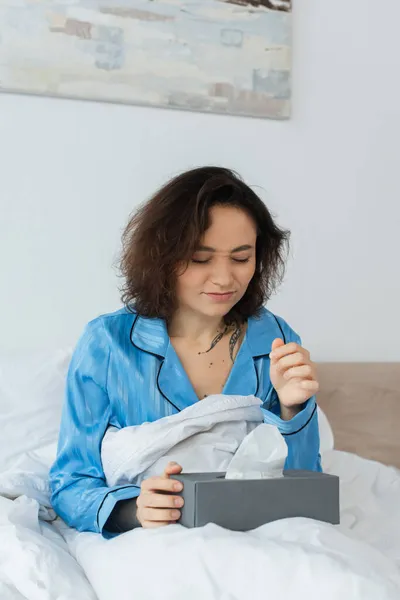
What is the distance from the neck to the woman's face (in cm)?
8

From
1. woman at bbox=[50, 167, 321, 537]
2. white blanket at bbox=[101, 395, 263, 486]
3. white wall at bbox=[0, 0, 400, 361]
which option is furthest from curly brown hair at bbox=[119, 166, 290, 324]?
white wall at bbox=[0, 0, 400, 361]

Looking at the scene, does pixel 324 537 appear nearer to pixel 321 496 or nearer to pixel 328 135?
pixel 321 496

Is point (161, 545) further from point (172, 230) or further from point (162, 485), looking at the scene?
point (172, 230)

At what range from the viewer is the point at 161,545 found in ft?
3.16

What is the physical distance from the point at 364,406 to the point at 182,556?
133 centimetres

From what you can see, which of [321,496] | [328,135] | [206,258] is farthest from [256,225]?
[328,135]

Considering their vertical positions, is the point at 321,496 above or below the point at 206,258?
below

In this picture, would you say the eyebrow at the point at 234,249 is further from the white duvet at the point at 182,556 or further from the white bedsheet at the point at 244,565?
the white bedsheet at the point at 244,565

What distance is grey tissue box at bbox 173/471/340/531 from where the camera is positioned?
3.31ft

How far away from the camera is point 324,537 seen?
3.01 feet

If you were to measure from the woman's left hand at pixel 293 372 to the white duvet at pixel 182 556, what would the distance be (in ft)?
0.34

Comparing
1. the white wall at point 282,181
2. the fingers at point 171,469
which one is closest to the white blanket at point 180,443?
the fingers at point 171,469

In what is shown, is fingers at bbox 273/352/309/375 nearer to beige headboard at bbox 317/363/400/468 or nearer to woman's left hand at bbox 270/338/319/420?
woman's left hand at bbox 270/338/319/420

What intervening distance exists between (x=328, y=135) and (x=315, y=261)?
0.38 m
